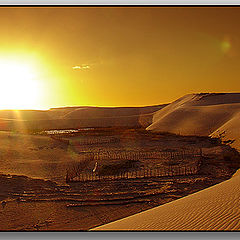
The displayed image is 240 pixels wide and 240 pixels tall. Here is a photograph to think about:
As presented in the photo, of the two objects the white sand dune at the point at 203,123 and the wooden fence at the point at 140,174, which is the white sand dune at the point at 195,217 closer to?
the wooden fence at the point at 140,174

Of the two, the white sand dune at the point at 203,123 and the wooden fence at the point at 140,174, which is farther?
the white sand dune at the point at 203,123

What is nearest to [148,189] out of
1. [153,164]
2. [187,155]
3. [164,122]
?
[153,164]

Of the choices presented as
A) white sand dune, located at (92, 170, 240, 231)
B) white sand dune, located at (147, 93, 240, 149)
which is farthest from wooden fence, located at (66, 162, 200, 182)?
white sand dune, located at (147, 93, 240, 149)

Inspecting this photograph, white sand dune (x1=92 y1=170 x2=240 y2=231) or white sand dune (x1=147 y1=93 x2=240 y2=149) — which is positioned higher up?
white sand dune (x1=147 y1=93 x2=240 y2=149)

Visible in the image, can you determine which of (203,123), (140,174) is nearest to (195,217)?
(140,174)

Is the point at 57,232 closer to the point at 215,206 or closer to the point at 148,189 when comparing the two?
the point at 215,206

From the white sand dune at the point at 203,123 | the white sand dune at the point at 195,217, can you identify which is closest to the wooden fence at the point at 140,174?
the white sand dune at the point at 195,217

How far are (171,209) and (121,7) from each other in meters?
5.70

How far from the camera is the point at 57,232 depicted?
7.22 meters

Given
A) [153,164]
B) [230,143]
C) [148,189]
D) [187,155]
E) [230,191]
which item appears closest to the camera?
[230,191]

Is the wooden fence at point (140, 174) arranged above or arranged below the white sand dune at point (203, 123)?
below

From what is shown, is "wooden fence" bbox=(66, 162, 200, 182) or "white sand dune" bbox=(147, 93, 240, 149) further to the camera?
"white sand dune" bbox=(147, 93, 240, 149)

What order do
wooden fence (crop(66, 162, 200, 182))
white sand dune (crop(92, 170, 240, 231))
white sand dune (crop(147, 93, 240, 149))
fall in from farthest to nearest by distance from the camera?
white sand dune (crop(147, 93, 240, 149)) < wooden fence (crop(66, 162, 200, 182)) < white sand dune (crop(92, 170, 240, 231))

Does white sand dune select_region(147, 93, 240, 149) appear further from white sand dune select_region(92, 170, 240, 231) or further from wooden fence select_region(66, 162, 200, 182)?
white sand dune select_region(92, 170, 240, 231)
